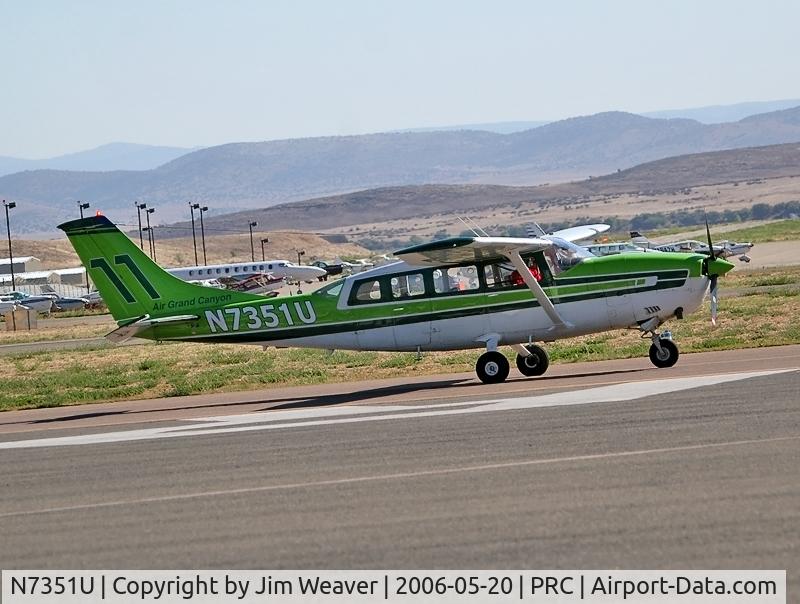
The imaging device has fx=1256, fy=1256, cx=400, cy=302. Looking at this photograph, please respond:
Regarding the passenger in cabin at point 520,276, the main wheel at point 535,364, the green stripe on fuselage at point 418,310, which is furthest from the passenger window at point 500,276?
the main wheel at point 535,364

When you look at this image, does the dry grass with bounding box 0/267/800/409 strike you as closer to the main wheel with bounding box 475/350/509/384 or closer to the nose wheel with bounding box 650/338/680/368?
the nose wheel with bounding box 650/338/680/368

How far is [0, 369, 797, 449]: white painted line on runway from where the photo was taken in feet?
54.5

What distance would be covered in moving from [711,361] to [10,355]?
22.8 meters

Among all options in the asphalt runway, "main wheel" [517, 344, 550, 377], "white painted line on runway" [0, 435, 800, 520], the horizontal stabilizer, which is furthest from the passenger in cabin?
"white painted line on runway" [0, 435, 800, 520]

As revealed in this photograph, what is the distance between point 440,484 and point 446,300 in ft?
33.7

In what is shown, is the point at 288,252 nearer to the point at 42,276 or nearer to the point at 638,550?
the point at 42,276

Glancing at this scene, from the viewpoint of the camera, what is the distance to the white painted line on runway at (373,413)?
1661 centimetres

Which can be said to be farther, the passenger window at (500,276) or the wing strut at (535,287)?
the passenger window at (500,276)

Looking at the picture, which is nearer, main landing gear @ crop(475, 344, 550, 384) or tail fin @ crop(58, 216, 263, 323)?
main landing gear @ crop(475, 344, 550, 384)

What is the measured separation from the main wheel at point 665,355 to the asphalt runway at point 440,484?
2.44 metres

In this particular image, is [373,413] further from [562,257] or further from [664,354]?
[664,354]

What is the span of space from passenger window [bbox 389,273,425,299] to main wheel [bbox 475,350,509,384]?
1609mm

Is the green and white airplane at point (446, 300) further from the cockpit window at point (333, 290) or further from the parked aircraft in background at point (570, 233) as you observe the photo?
the parked aircraft in background at point (570, 233)

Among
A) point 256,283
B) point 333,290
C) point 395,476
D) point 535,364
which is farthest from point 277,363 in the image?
point 256,283
